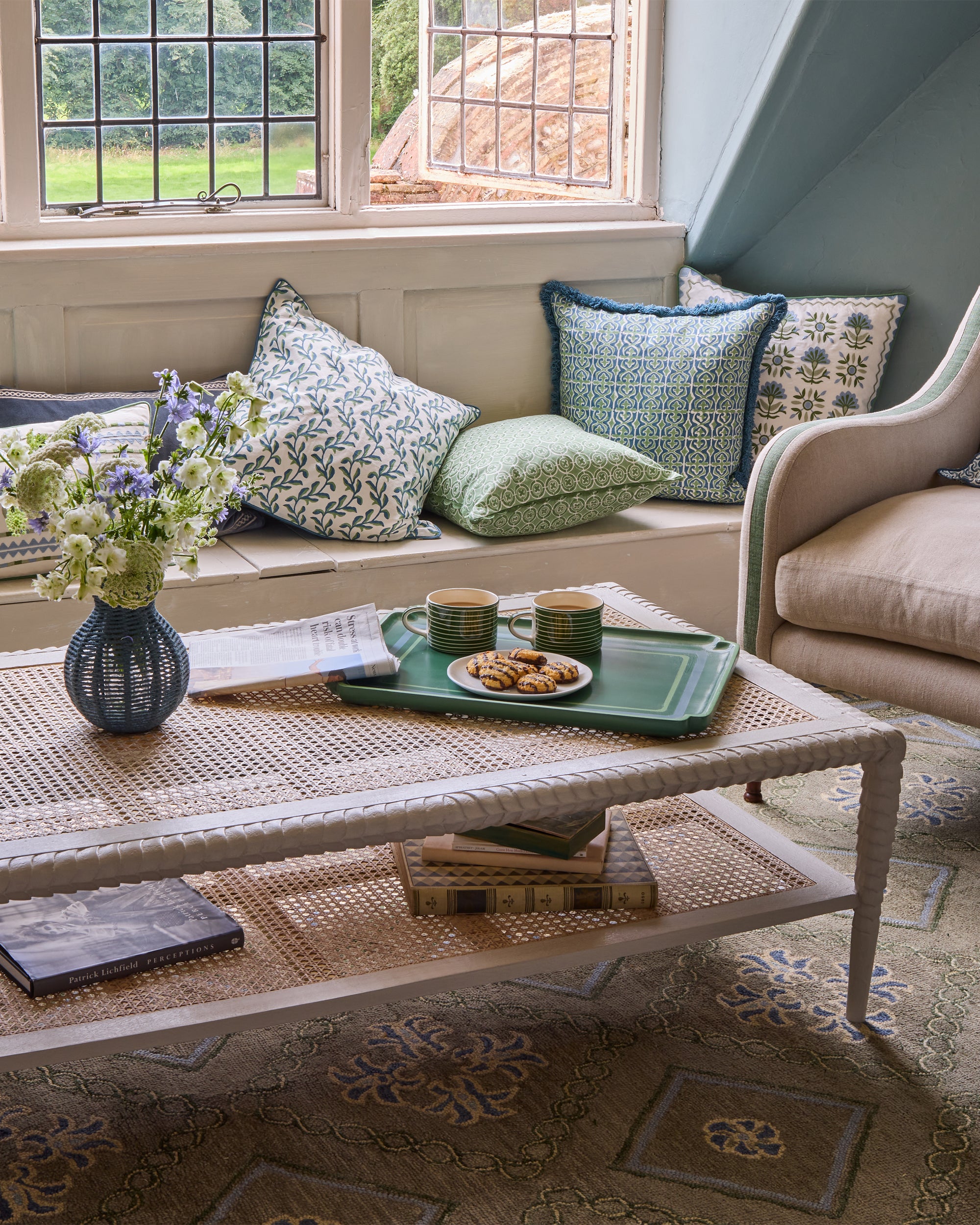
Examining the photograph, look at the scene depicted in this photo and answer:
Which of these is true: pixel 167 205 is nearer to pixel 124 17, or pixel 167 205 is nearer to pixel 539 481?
pixel 124 17

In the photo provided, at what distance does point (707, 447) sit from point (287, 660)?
5.27ft

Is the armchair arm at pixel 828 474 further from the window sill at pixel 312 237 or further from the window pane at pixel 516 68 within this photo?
the window pane at pixel 516 68

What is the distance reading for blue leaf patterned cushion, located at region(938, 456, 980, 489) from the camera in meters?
2.58

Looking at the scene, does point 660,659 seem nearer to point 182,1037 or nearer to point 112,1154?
point 182,1037

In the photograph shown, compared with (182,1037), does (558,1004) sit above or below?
below

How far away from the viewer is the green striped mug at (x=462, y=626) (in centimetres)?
181

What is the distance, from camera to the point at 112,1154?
1508 mm

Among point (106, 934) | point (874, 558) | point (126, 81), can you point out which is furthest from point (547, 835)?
point (126, 81)

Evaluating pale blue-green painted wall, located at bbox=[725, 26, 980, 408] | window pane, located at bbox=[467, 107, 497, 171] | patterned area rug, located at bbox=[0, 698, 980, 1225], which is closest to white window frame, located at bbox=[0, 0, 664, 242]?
window pane, located at bbox=[467, 107, 497, 171]

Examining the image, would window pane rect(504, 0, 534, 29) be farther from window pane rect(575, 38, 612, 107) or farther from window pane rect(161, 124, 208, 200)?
window pane rect(161, 124, 208, 200)

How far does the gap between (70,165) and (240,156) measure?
0.38 metres

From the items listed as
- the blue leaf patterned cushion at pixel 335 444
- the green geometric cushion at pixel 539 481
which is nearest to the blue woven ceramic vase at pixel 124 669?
the blue leaf patterned cushion at pixel 335 444

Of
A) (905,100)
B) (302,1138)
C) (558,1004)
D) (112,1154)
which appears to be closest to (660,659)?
(558,1004)

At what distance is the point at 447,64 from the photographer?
3.27m
